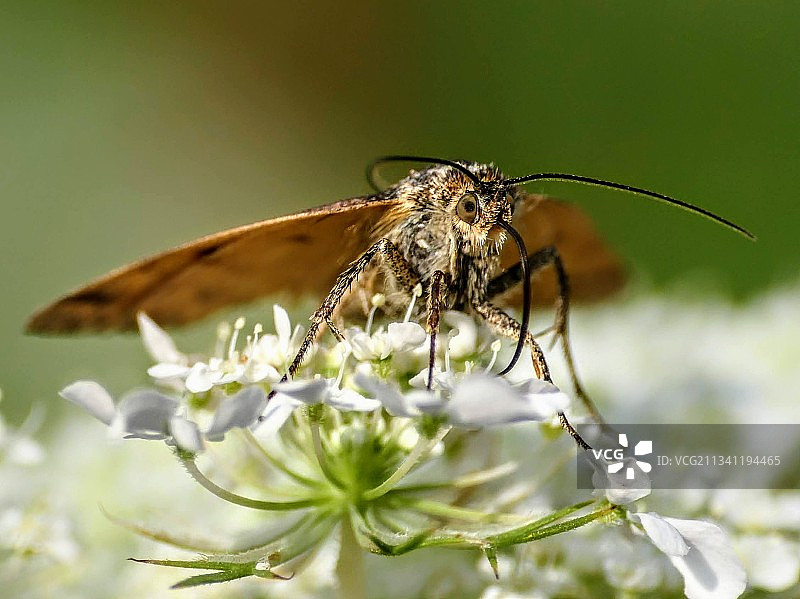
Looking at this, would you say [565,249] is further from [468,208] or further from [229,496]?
[229,496]

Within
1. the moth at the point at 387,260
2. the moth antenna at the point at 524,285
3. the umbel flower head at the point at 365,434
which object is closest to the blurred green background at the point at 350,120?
the moth at the point at 387,260

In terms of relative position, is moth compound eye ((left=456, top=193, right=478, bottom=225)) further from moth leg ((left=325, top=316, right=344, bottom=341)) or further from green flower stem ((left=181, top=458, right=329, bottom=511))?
green flower stem ((left=181, top=458, right=329, bottom=511))

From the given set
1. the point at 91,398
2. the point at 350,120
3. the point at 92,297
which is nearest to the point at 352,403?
the point at 91,398

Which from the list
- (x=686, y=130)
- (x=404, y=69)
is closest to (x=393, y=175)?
(x=404, y=69)

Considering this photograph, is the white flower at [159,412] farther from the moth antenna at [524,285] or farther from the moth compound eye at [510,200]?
the moth compound eye at [510,200]

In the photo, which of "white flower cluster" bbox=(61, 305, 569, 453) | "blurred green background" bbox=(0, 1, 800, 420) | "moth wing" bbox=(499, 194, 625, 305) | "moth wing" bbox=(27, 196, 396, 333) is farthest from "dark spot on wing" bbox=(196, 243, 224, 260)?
"blurred green background" bbox=(0, 1, 800, 420)

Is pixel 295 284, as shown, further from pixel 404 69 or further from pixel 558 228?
pixel 404 69
